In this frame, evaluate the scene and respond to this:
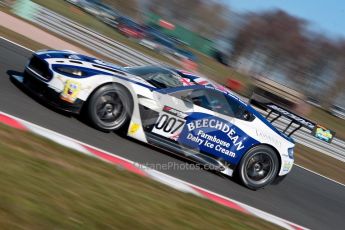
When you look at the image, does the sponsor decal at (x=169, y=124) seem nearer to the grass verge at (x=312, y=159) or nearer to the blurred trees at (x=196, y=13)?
the grass verge at (x=312, y=159)

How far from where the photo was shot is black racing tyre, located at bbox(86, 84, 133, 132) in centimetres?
782

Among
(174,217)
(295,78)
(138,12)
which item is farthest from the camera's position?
(295,78)

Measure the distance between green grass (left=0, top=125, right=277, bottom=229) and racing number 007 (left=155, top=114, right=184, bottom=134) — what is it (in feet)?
4.85

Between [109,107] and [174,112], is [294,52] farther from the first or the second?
[109,107]

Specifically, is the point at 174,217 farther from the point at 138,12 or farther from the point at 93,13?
the point at 138,12

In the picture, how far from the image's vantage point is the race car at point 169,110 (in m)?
7.81

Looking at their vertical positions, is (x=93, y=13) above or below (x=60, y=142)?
above

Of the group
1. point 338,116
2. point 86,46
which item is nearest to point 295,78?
point 338,116

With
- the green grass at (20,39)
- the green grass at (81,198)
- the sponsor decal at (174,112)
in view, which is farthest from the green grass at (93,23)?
the green grass at (81,198)

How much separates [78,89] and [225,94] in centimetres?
250

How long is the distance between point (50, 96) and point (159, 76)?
6.07 feet

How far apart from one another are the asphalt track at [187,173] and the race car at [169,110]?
0.18 metres

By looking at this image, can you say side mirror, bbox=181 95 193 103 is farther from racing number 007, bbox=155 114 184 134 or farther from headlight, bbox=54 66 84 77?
headlight, bbox=54 66 84 77

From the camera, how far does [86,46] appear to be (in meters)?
19.1
